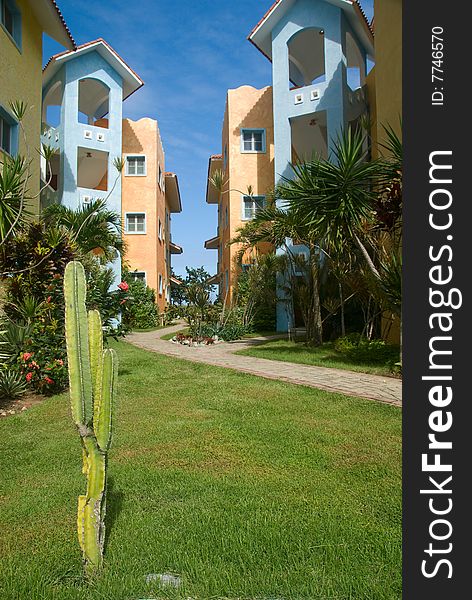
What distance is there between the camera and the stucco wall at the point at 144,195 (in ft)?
85.3

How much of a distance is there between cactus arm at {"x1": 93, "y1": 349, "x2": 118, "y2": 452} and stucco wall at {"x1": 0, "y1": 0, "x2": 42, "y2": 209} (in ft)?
34.9

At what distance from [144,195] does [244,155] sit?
241 inches

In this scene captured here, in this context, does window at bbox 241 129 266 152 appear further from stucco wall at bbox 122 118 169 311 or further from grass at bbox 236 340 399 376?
grass at bbox 236 340 399 376

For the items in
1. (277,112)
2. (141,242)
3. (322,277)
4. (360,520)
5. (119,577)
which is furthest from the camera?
(141,242)

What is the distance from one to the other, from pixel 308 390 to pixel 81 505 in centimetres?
540

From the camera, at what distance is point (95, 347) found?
275 cm

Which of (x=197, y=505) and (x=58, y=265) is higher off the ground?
(x=58, y=265)

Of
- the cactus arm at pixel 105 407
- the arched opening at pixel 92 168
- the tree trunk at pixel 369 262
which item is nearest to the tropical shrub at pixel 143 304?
the arched opening at pixel 92 168

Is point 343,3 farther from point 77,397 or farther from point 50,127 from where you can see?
point 77,397

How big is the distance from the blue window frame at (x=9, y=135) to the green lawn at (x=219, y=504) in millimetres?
8850

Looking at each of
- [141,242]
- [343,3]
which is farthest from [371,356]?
[141,242]

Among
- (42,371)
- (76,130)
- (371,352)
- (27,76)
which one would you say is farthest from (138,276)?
(42,371)

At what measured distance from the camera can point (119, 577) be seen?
2.45m

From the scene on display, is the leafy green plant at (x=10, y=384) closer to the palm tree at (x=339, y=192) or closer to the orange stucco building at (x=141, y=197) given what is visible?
the palm tree at (x=339, y=192)
